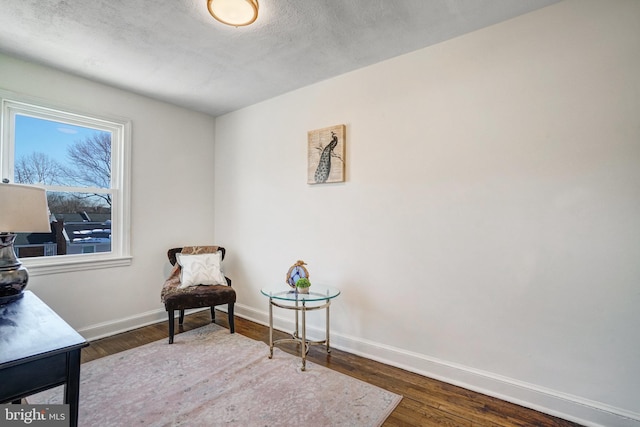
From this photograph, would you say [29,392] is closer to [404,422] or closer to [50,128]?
[404,422]

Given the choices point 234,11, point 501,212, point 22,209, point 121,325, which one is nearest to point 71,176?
point 22,209

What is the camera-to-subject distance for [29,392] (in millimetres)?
1056

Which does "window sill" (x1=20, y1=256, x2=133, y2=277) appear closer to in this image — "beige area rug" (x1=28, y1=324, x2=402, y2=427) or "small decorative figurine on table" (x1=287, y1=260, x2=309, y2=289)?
"beige area rug" (x1=28, y1=324, x2=402, y2=427)

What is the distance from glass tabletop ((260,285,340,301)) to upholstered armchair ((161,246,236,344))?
616 mm

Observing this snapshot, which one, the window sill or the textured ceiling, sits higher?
the textured ceiling

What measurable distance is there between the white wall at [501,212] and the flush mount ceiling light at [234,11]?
3.81ft

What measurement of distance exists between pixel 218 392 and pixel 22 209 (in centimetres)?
168

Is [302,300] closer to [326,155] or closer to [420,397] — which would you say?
[420,397]

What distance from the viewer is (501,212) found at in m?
2.07

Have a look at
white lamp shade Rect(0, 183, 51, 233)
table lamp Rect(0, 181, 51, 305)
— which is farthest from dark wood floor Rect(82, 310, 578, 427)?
white lamp shade Rect(0, 183, 51, 233)

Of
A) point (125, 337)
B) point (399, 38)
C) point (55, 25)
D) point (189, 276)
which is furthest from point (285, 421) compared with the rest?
point (55, 25)

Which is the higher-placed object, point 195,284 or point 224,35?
point 224,35

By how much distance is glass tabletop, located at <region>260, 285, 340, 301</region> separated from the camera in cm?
247

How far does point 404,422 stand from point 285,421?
2.37 ft
